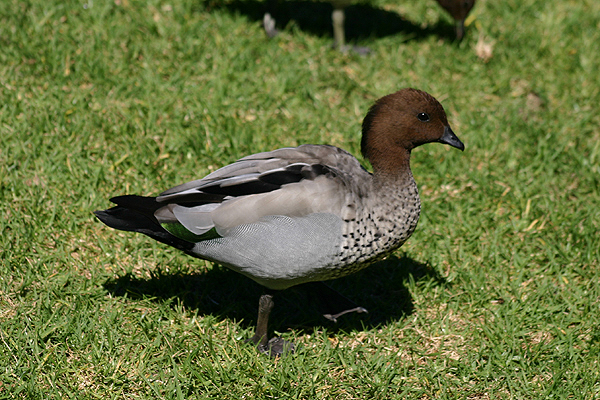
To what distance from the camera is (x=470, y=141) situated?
16.6ft

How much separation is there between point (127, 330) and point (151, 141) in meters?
1.65

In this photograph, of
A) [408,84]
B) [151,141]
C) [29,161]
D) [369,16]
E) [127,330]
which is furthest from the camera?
[369,16]

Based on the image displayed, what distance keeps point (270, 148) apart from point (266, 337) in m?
1.70

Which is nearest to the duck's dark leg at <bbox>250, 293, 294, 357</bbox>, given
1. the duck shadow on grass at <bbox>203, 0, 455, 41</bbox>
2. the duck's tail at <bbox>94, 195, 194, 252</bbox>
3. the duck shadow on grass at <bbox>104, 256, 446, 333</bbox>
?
the duck shadow on grass at <bbox>104, 256, 446, 333</bbox>

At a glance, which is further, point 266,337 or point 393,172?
point 266,337

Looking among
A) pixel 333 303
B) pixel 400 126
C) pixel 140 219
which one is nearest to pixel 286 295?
pixel 333 303

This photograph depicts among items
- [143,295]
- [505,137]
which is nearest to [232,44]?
[505,137]

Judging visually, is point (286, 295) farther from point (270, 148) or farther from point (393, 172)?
point (270, 148)

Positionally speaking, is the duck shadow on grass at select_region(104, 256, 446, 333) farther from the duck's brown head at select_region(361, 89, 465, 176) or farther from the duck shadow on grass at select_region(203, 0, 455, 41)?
the duck shadow on grass at select_region(203, 0, 455, 41)

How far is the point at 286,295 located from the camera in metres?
3.94

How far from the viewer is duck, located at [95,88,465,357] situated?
10.1ft

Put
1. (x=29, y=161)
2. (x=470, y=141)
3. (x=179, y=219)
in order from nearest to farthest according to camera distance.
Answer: (x=179, y=219), (x=29, y=161), (x=470, y=141)

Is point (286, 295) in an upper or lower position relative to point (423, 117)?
lower

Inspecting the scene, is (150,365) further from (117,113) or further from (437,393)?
(117,113)
